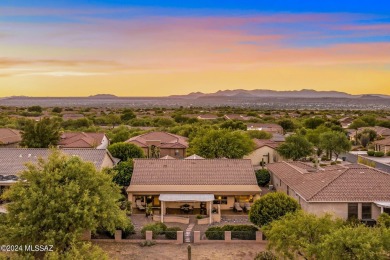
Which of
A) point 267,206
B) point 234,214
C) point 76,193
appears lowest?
point 234,214

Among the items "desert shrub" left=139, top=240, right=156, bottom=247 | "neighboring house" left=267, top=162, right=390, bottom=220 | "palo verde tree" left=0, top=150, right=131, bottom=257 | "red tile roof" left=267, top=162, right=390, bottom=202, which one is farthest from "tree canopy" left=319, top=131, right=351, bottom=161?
"palo verde tree" left=0, top=150, right=131, bottom=257

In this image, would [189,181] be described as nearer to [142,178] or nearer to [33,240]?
[142,178]

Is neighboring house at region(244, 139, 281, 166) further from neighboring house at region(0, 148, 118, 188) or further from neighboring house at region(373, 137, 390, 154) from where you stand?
neighboring house at region(0, 148, 118, 188)

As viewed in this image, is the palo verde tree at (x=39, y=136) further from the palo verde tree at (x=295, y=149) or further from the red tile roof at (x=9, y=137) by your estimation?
the palo verde tree at (x=295, y=149)

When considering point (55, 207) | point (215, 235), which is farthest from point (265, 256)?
point (55, 207)

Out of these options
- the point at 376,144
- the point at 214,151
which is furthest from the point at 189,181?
the point at 376,144
